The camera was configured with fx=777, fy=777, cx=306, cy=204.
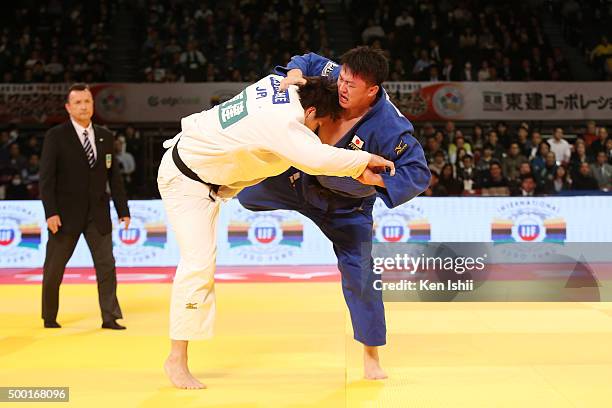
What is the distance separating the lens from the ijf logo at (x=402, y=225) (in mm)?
9094

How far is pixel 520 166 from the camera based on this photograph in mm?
11352

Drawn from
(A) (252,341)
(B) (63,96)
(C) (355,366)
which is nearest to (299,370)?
(C) (355,366)

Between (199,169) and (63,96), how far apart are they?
10990mm

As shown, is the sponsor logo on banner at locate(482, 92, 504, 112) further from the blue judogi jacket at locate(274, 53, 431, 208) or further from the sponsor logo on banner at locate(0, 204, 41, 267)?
the blue judogi jacket at locate(274, 53, 431, 208)

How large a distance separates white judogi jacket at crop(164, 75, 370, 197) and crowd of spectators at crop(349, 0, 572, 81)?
36.2 feet

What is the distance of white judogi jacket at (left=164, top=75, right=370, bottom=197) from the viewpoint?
143 inches

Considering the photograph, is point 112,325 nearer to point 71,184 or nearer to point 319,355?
point 71,184

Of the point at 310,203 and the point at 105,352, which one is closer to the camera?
the point at 310,203

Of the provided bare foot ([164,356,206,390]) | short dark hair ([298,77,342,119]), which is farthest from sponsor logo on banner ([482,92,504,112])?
bare foot ([164,356,206,390])

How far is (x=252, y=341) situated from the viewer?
5414 millimetres

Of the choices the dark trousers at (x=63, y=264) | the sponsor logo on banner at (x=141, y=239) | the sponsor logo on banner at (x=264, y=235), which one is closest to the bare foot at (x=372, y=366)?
the dark trousers at (x=63, y=264)

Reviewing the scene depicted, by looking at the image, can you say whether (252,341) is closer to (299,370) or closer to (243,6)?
(299,370)

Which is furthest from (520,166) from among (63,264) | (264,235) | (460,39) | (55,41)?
(55,41)

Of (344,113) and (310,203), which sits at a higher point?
(344,113)
